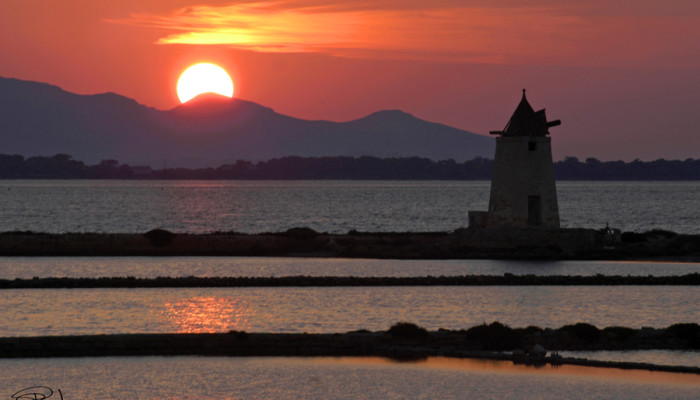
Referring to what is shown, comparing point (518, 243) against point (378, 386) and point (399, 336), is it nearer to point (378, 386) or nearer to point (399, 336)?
point (399, 336)

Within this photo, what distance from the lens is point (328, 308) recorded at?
1176 inches

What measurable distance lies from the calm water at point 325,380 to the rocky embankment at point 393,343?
58cm

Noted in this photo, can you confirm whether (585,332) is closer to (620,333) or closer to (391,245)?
(620,333)

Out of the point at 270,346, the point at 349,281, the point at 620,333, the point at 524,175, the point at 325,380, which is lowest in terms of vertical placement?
the point at 349,281

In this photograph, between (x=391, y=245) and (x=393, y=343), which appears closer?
(x=393, y=343)

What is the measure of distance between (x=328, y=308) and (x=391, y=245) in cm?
2433

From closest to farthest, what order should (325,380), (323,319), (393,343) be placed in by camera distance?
(325,380) → (393,343) → (323,319)

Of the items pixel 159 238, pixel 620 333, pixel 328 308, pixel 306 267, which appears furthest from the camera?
pixel 159 238

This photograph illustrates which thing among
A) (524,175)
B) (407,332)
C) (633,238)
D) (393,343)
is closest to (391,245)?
(524,175)

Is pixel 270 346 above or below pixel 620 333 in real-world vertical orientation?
below

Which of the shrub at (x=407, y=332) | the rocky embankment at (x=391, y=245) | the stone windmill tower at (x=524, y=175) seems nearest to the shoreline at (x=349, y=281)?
the rocky embankment at (x=391, y=245)

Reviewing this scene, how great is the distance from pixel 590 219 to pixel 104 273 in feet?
250

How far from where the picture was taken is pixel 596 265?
4606 centimetres

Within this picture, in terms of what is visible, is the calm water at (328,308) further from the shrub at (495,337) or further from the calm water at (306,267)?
the calm water at (306,267)
